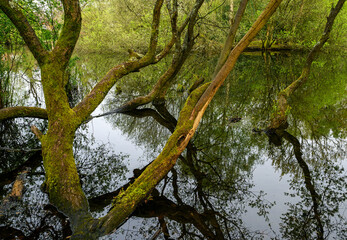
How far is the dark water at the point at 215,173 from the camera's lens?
471 cm

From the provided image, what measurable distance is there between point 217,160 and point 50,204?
4.76 metres

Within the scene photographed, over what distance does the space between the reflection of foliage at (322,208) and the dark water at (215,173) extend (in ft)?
0.07

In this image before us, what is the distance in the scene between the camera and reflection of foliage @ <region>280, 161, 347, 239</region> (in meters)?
4.74

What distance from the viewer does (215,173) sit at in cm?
688

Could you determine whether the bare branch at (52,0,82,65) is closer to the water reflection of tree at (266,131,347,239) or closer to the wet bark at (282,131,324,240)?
the water reflection of tree at (266,131,347,239)

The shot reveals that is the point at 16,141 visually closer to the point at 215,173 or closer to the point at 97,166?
the point at 97,166

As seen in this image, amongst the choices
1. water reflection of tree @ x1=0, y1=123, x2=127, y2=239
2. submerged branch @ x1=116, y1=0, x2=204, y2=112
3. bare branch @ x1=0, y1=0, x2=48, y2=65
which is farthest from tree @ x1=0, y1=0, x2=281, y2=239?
A: submerged branch @ x1=116, y1=0, x2=204, y2=112

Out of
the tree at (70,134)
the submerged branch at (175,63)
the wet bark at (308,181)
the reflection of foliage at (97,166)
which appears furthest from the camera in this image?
the submerged branch at (175,63)

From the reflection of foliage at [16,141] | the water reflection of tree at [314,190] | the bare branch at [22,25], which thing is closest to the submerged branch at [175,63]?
the reflection of foliage at [16,141]

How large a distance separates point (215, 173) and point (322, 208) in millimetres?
2639

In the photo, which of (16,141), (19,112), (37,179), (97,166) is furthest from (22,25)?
(16,141)

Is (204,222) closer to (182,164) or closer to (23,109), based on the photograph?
(182,164)

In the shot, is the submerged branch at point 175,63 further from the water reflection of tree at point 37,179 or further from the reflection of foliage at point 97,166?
the reflection of foliage at point 97,166

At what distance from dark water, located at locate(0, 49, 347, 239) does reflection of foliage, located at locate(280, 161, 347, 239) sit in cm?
2
